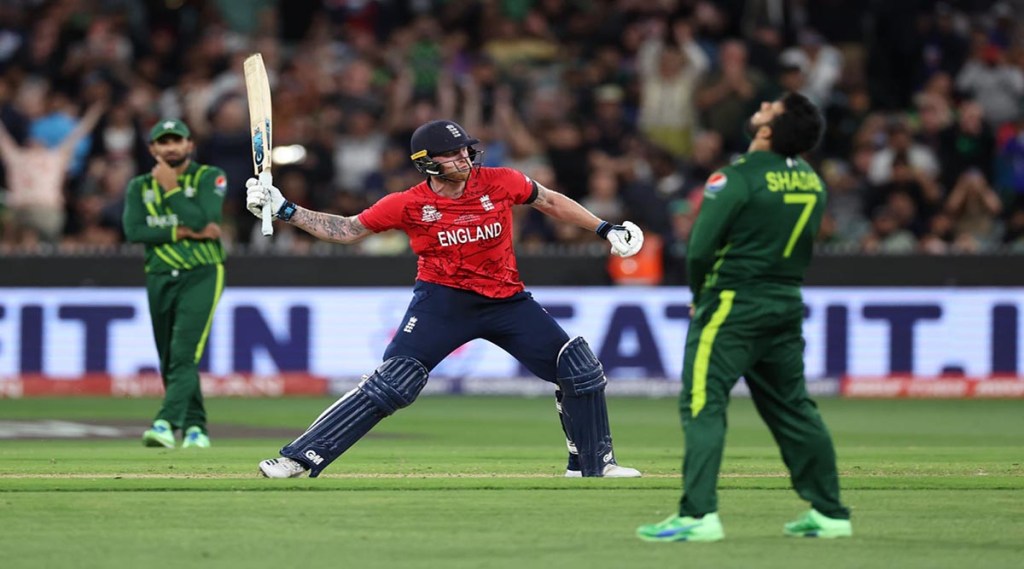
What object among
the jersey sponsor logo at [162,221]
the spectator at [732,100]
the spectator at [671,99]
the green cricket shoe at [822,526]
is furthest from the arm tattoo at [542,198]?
the spectator at [671,99]

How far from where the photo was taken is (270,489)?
10.3 meters

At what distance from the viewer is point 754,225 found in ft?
27.1

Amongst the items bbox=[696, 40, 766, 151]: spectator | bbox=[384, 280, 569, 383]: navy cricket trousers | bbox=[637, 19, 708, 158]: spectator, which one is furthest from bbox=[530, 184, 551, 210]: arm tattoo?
bbox=[637, 19, 708, 158]: spectator

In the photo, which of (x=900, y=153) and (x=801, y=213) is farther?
(x=900, y=153)

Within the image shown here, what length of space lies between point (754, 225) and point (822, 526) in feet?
4.67

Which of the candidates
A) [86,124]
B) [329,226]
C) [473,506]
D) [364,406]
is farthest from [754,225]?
[86,124]

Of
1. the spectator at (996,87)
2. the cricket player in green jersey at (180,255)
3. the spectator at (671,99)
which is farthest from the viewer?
the spectator at (996,87)

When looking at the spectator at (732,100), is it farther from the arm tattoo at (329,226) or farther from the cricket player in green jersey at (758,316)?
the cricket player in green jersey at (758,316)

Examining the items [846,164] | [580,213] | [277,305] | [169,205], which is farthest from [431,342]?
[846,164]

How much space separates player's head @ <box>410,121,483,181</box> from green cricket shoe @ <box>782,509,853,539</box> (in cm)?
327

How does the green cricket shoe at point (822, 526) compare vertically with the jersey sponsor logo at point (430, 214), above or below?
below

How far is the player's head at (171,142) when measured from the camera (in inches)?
544

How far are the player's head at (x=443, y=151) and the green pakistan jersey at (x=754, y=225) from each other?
106 inches

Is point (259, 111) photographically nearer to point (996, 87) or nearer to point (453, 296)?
point (453, 296)
